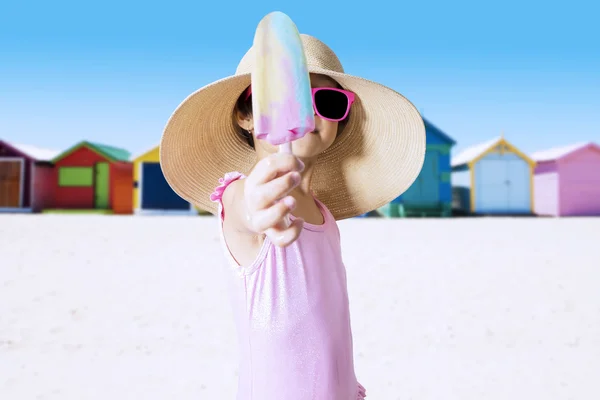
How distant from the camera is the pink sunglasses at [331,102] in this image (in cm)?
155

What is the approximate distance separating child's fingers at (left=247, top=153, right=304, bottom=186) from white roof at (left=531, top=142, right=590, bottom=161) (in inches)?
820

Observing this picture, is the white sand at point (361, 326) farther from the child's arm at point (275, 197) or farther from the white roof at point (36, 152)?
the white roof at point (36, 152)

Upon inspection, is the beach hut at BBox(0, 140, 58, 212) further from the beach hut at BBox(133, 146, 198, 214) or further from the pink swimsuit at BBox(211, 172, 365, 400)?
the pink swimsuit at BBox(211, 172, 365, 400)

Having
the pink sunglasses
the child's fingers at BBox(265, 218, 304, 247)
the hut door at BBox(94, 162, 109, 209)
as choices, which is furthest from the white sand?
the hut door at BBox(94, 162, 109, 209)

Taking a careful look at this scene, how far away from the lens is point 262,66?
41.4 inches

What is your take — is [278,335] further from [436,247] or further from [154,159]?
[154,159]

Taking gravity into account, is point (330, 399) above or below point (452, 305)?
above

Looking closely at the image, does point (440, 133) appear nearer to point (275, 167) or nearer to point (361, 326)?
point (361, 326)

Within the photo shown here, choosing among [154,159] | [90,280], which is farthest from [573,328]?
[154,159]

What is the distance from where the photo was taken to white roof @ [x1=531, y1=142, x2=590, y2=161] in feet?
63.6

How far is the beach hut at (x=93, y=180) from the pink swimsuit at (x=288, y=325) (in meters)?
19.4

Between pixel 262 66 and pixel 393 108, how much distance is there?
887 millimetres

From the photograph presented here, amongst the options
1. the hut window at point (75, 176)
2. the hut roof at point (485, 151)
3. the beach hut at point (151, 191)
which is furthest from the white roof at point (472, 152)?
the hut window at point (75, 176)

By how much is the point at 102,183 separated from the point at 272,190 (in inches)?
807
